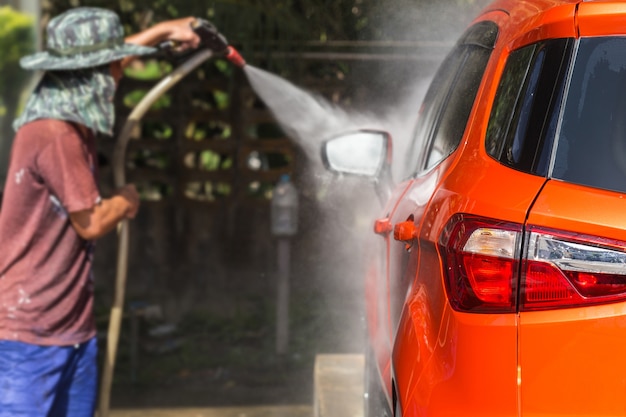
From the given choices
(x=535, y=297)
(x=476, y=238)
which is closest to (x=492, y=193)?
(x=476, y=238)

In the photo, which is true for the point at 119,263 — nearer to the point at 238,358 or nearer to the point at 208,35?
the point at 208,35

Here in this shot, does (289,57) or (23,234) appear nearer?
(23,234)

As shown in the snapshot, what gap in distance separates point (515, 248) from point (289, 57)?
234 inches

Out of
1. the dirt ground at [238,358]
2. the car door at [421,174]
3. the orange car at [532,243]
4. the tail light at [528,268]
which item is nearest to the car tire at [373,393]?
the car door at [421,174]

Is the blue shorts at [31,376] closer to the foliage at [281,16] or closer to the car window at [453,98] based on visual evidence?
the car window at [453,98]

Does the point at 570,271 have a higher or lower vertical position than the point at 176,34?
lower

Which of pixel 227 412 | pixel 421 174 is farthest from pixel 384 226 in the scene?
pixel 227 412

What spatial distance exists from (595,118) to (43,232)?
2340 millimetres

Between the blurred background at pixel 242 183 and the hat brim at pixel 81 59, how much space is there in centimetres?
260

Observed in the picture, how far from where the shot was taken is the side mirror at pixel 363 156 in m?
3.58

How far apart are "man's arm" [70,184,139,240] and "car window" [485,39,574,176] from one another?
1960 mm

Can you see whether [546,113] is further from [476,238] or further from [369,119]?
[369,119]

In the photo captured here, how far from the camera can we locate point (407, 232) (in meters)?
2.44

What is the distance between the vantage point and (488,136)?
2137 millimetres
